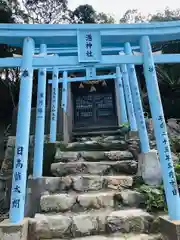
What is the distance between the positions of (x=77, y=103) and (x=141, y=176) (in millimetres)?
6540

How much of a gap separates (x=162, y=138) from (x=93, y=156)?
81.5 inches

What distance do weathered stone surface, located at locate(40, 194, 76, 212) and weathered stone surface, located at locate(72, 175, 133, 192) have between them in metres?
0.35

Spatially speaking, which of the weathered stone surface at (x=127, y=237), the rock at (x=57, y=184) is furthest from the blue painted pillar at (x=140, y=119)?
the weathered stone surface at (x=127, y=237)

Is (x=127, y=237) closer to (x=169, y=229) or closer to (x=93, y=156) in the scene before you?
(x=169, y=229)

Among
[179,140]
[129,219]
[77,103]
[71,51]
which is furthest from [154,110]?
[77,103]

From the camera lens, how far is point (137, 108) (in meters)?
4.31

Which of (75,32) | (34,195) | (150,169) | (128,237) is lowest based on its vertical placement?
(128,237)

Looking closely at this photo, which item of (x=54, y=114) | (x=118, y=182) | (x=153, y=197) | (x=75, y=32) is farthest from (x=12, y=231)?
(x=54, y=114)

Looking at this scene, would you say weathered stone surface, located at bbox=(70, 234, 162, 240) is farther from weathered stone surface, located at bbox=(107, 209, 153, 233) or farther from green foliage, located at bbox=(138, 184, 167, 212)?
green foliage, located at bbox=(138, 184, 167, 212)

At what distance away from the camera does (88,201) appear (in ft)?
10.8

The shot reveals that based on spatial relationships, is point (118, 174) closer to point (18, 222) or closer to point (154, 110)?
point (154, 110)

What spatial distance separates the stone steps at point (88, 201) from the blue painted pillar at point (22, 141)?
26.8 inches

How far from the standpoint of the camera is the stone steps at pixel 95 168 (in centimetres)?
411

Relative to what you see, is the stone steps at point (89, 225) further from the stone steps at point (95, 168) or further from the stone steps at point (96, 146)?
the stone steps at point (96, 146)
